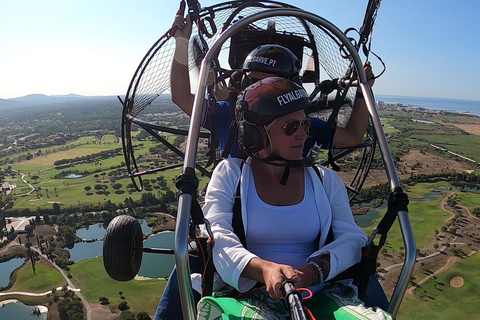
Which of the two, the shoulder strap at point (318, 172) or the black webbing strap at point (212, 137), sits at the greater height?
the black webbing strap at point (212, 137)

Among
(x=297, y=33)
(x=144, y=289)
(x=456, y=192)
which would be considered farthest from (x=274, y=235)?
(x=456, y=192)

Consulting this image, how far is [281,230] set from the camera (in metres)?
1.69

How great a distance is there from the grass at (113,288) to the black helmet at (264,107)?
88.7 feet

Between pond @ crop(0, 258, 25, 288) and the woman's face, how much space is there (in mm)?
39943

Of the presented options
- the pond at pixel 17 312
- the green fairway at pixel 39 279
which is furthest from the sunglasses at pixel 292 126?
the green fairway at pixel 39 279

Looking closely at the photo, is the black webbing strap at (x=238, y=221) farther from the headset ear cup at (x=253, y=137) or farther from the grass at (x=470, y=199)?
the grass at (x=470, y=199)

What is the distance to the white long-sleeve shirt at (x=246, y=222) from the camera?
1.53 m

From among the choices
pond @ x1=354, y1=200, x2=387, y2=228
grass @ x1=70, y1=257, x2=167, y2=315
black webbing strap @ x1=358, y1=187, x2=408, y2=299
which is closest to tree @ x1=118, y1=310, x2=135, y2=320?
grass @ x1=70, y1=257, x2=167, y2=315

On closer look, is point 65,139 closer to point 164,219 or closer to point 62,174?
point 62,174

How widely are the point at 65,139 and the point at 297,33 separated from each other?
106m

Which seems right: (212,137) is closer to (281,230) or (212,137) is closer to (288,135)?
(288,135)

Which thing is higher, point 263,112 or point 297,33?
point 297,33

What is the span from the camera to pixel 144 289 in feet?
92.3

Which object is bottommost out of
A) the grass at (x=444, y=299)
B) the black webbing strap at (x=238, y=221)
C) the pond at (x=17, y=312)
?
the pond at (x=17, y=312)
